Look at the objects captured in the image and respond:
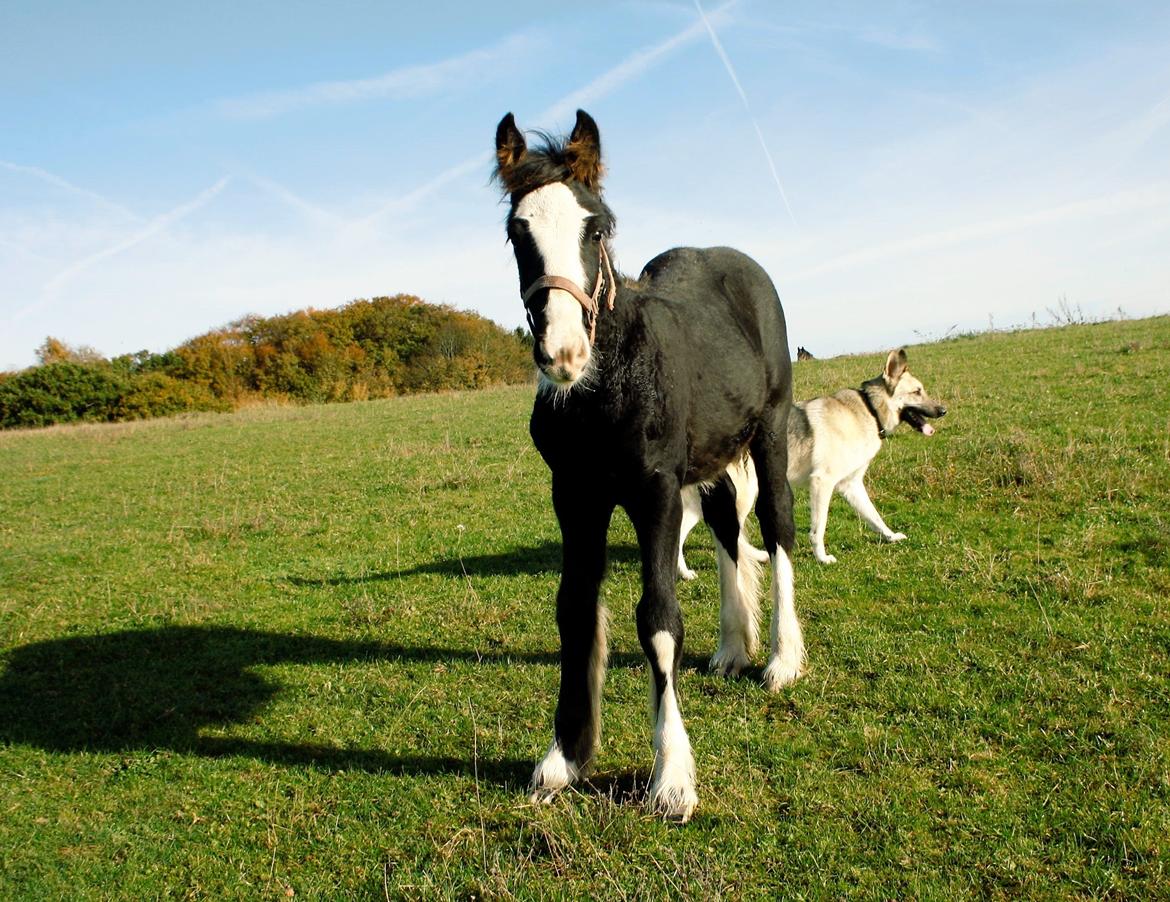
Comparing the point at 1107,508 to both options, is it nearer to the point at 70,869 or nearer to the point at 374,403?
the point at 70,869

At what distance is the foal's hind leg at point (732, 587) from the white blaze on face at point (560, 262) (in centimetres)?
252

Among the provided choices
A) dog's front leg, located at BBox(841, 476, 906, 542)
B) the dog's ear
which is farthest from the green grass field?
the dog's ear

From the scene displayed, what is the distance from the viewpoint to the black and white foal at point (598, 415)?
11.3 ft

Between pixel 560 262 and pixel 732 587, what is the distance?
286 centimetres

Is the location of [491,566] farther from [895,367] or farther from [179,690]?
[895,367]

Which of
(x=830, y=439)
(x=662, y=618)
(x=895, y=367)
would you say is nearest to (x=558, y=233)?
(x=662, y=618)

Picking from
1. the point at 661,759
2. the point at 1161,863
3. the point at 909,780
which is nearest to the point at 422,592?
the point at 661,759

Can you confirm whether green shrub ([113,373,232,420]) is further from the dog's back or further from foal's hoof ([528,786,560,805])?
foal's hoof ([528,786,560,805])

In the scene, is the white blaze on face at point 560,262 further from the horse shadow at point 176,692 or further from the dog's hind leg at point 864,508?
the dog's hind leg at point 864,508

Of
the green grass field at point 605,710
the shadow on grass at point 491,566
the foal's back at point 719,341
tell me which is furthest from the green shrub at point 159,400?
the foal's back at point 719,341

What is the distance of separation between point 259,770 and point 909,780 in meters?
3.44

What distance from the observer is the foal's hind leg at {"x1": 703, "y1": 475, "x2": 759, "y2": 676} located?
5.36 metres

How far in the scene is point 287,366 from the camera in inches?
1906

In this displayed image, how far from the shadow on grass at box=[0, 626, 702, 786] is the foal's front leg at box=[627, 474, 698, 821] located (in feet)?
2.77
